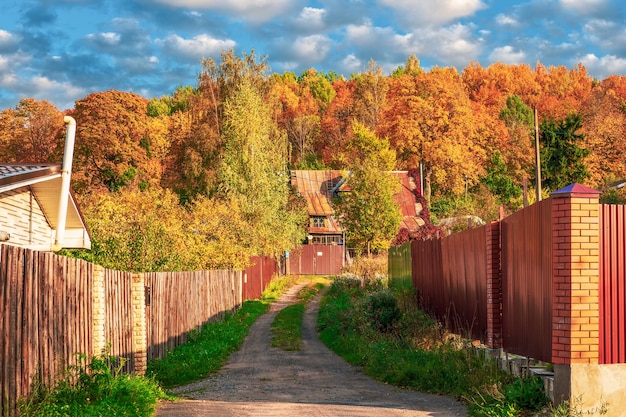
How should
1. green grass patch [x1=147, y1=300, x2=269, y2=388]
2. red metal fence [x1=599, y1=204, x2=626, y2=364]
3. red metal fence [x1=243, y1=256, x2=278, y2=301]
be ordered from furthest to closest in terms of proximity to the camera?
red metal fence [x1=243, y1=256, x2=278, y2=301] → green grass patch [x1=147, y1=300, x2=269, y2=388] → red metal fence [x1=599, y1=204, x2=626, y2=364]

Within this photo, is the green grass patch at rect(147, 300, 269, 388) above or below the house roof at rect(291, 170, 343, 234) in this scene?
below

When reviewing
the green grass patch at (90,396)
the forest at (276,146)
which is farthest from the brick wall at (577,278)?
the forest at (276,146)

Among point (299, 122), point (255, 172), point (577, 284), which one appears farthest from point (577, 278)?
point (299, 122)

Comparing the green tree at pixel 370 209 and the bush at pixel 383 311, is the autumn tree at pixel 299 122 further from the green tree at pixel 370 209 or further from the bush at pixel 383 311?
the bush at pixel 383 311

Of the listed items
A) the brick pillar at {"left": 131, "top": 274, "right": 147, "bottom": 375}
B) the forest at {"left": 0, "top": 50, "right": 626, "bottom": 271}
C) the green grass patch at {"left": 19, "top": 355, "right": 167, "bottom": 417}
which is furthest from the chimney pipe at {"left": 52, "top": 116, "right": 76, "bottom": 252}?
the forest at {"left": 0, "top": 50, "right": 626, "bottom": 271}

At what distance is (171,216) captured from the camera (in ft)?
102

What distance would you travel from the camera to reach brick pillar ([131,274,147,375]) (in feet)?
46.5

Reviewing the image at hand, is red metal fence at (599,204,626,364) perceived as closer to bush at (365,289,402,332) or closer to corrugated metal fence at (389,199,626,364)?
corrugated metal fence at (389,199,626,364)

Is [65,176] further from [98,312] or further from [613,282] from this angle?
[613,282]

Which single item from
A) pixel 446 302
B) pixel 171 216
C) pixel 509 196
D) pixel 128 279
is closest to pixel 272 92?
pixel 509 196

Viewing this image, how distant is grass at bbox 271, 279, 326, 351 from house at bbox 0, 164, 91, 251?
19.3ft

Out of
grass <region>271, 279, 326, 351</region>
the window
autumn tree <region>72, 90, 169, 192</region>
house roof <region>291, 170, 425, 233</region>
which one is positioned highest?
autumn tree <region>72, 90, 169, 192</region>

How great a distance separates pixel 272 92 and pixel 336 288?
2485cm

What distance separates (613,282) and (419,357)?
543cm
